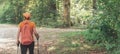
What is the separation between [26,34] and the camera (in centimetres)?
1088

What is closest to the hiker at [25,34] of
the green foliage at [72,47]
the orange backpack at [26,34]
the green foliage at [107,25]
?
the orange backpack at [26,34]

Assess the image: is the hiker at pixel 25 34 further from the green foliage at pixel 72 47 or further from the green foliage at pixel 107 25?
the green foliage at pixel 107 25

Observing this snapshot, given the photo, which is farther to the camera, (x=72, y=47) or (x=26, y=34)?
(x=72, y=47)

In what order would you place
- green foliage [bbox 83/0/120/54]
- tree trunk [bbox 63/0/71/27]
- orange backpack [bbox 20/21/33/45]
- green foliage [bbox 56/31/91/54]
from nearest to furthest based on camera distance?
orange backpack [bbox 20/21/33/45]
green foliage [bbox 83/0/120/54]
green foliage [bbox 56/31/91/54]
tree trunk [bbox 63/0/71/27]

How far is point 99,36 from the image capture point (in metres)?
15.6

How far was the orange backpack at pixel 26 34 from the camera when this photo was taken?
1080cm

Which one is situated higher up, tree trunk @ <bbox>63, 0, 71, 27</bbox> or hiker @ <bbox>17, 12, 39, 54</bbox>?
hiker @ <bbox>17, 12, 39, 54</bbox>

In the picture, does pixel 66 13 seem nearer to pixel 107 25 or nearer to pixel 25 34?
pixel 107 25

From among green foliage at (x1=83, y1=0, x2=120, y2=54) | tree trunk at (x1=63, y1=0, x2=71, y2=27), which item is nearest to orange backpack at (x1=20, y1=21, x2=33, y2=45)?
green foliage at (x1=83, y1=0, x2=120, y2=54)

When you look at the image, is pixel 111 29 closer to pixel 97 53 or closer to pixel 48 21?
pixel 97 53

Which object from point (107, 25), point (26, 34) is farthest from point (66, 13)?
point (26, 34)

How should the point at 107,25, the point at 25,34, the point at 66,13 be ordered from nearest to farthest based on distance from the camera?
the point at 25,34, the point at 107,25, the point at 66,13

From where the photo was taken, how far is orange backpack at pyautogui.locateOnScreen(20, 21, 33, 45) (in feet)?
35.4

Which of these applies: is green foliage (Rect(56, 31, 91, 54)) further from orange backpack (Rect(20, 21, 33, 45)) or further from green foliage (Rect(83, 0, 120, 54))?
orange backpack (Rect(20, 21, 33, 45))
